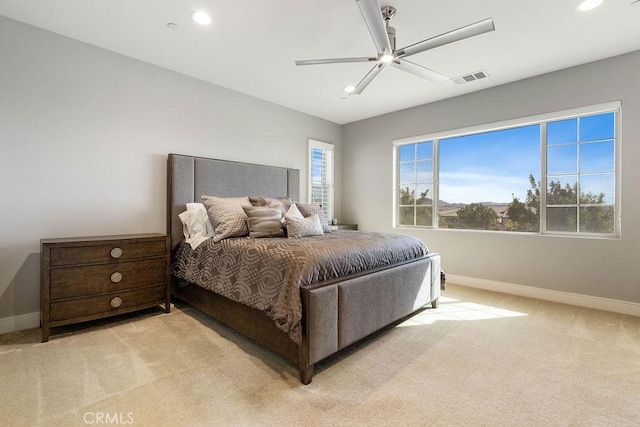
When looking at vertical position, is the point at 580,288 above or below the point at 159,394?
above

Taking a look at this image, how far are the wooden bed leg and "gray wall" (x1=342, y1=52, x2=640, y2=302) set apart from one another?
3231 millimetres

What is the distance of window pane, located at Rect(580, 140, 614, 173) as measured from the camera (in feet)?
10.7

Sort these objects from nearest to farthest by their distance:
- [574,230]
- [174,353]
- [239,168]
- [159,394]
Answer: [159,394], [174,353], [574,230], [239,168]

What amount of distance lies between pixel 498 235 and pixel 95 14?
16.3 feet

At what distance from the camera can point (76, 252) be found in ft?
8.02

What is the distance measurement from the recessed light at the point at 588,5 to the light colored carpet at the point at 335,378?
271cm

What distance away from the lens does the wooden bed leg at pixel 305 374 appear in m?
1.80

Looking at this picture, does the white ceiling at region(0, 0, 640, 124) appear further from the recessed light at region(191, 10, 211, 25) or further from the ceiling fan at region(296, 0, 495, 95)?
the ceiling fan at region(296, 0, 495, 95)

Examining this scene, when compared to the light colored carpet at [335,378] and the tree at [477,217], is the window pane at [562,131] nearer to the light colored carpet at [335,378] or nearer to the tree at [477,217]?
the tree at [477,217]

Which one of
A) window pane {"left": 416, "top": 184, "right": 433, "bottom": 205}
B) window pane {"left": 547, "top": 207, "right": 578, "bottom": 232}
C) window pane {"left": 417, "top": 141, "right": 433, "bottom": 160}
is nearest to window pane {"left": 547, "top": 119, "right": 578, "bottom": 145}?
window pane {"left": 547, "top": 207, "right": 578, "bottom": 232}

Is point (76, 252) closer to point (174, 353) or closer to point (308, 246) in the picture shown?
point (174, 353)

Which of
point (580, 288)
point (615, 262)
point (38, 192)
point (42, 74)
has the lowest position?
point (580, 288)

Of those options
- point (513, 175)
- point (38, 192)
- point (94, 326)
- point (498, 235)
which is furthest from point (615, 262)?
point (38, 192)

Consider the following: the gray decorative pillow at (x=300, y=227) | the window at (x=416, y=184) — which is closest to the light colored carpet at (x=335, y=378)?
the gray decorative pillow at (x=300, y=227)
